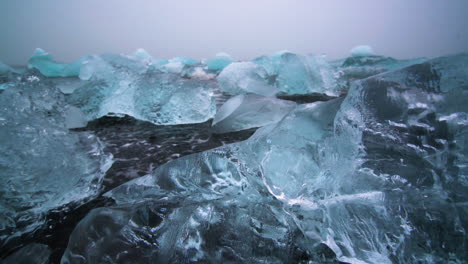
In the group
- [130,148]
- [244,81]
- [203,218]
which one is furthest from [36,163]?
[244,81]

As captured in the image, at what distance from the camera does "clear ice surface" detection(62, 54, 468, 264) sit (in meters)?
0.39

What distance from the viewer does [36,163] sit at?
2.01ft

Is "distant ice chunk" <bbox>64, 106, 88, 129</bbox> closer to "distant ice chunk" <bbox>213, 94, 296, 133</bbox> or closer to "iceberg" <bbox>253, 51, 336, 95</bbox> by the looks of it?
"distant ice chunk" <bbox>213, 94, 296, 133</bbox>

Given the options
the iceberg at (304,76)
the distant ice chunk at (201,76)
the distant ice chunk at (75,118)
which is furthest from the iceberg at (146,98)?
the distant ice chunk at (201,76)

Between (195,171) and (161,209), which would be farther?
(195,171)

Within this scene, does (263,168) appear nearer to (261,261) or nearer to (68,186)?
(261,261)

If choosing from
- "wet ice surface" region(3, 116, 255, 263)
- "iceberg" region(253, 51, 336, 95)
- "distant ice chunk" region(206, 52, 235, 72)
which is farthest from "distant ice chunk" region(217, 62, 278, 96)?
"distant ice chunk" region(206, 52, 235, 72)

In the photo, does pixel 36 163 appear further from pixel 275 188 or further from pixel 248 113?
pixel 248 113

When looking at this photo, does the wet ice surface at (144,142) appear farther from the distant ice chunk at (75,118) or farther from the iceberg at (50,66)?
the iceberg at (50,66)

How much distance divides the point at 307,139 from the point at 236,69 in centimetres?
203

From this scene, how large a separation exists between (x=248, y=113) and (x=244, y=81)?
127 cm

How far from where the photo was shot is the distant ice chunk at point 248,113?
1085 mm

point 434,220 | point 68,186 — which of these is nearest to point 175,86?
point 68,186

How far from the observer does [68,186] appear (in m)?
0.60
